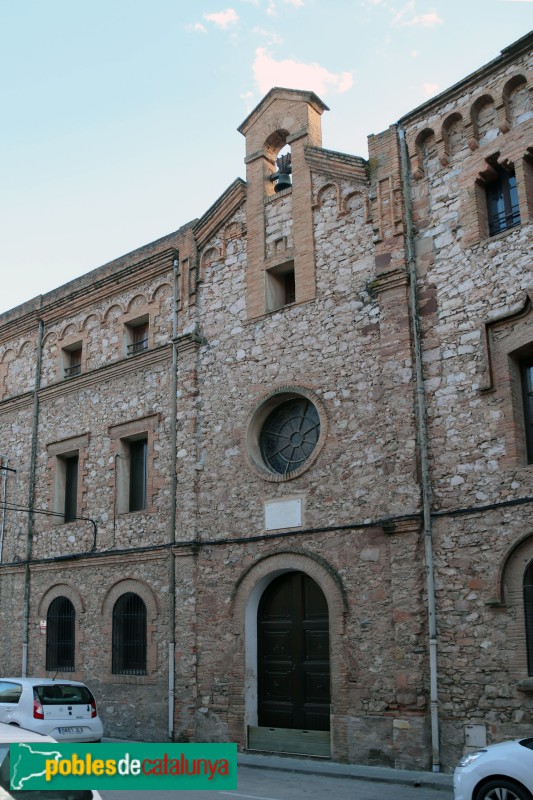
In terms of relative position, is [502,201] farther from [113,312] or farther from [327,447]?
[113,312]

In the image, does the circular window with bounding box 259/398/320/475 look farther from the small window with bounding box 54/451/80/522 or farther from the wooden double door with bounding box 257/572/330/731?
the small window with bounding box 54/451/80/522

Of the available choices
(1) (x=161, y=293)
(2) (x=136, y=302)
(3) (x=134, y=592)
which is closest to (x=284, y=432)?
(3) (x=134, y=592)

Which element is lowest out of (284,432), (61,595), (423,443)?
(61,595)

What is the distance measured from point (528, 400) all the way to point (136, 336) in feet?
32.8

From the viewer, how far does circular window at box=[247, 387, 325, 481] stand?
49.0 feet

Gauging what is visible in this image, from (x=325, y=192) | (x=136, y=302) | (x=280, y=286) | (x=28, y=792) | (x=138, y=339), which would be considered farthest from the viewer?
(x=138, y=339)

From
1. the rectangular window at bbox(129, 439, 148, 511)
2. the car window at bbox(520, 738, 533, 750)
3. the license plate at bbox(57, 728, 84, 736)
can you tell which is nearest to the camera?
the car window at bbox(520, 738, 533, 750)

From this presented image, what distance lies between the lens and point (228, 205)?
17.3 meters

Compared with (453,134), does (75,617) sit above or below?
below

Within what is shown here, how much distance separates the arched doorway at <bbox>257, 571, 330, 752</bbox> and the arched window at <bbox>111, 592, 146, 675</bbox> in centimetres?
314

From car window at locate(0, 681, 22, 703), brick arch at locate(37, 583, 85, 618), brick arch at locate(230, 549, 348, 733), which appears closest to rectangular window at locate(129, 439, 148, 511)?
brick arch at locate(37, 583, 85, 618)

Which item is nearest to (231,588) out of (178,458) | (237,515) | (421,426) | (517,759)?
(237,515)

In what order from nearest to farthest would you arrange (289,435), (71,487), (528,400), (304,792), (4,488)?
(304,792) < (528,400) < (289,435) < (71,487) < (4,488)

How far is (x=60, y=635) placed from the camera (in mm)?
18641
